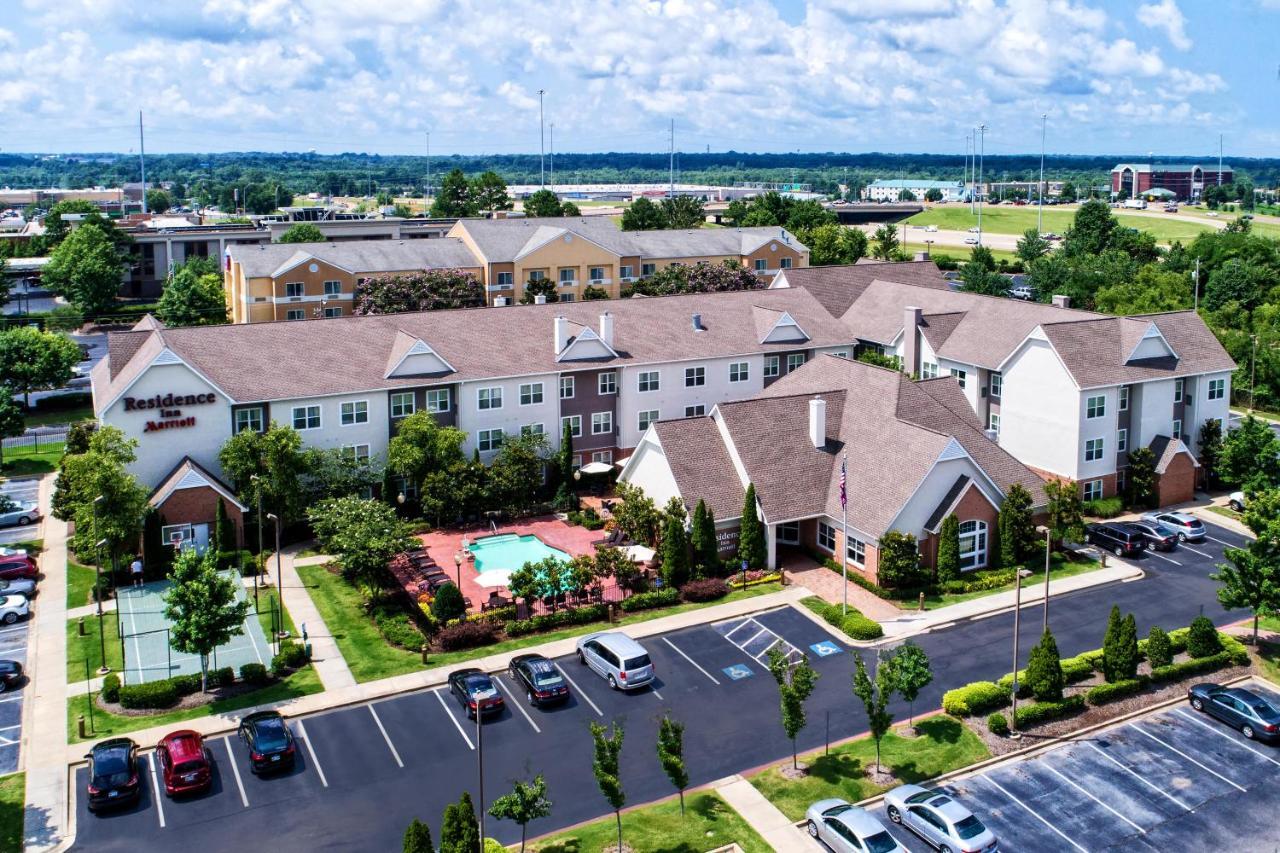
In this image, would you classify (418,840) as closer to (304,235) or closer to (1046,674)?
(1046,674)

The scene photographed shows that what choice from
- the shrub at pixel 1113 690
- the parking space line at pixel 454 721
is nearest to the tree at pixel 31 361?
the parking space line at pixel 454 721

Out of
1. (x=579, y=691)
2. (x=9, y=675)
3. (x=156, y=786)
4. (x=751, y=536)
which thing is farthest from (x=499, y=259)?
(x=156, y=786)

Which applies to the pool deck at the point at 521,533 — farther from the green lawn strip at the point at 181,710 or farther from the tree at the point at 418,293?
the tree at the point at 418,293

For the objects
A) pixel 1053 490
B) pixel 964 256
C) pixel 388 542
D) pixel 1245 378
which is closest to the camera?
pixel 388 542

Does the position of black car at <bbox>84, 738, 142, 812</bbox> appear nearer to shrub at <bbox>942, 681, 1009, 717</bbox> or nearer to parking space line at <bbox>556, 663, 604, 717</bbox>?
parking space line at <bbox>556, 663, 604, 717</bbox>

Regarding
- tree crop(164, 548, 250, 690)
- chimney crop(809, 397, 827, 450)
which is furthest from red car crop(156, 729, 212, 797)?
chimney crop(809, 397, 827, 450)

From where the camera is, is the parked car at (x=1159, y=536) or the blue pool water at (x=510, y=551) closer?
the blue pool water at (x=510, y=551)

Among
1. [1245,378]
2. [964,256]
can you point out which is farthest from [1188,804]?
[964,256]

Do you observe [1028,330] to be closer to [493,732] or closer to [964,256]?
[493,732]
